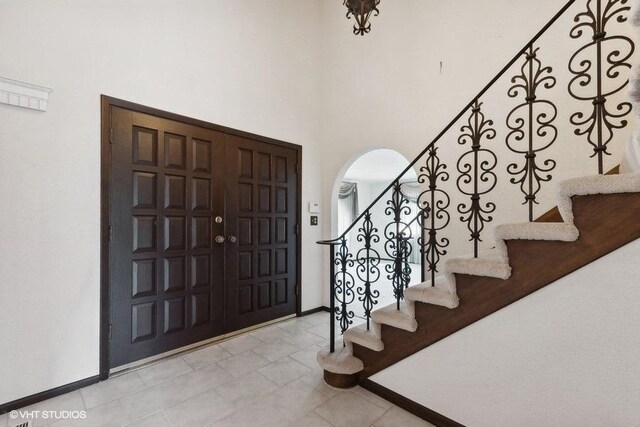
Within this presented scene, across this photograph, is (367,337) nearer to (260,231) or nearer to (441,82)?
(260,231)

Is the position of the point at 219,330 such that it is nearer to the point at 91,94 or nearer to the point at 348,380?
the point at 348,380

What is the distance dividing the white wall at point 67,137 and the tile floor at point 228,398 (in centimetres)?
33

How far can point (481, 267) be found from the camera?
147 cm

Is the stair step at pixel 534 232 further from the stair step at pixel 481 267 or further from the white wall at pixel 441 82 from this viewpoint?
the white wall at pixel 441 82

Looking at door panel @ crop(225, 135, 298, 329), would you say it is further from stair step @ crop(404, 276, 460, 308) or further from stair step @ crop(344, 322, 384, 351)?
stair step @ crop(404, 276, 460, 308)

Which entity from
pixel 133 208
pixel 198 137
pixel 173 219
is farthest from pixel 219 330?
pixel 198 137

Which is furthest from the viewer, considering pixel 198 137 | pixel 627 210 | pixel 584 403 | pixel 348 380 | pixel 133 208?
pixel 198 137

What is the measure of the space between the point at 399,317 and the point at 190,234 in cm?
198

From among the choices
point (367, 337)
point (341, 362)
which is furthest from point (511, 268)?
point (341, 362)

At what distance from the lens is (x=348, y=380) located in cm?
209

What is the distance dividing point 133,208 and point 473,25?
133 inches

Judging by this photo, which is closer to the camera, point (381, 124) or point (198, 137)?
point (198, 137)

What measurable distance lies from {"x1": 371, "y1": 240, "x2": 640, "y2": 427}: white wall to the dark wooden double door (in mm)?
2051

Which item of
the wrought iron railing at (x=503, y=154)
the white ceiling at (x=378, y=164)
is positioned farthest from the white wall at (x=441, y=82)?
the white ceiling at (x=378, y=164)
